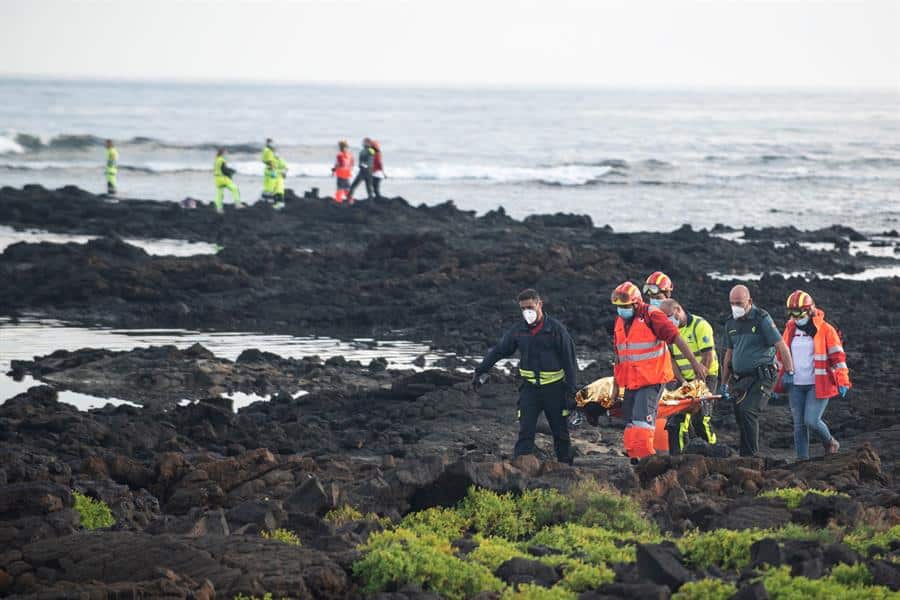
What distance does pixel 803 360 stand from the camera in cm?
1483

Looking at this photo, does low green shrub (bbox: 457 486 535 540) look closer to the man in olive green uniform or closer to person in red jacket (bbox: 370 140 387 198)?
the man in olive green uniform

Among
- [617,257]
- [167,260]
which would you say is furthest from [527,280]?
[167,260]

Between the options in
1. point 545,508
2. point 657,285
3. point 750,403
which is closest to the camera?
point 545,508

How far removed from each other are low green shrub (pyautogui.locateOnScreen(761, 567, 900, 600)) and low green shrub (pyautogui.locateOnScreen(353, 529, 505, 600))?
1817 millimetres

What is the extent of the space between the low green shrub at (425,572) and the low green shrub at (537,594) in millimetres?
221

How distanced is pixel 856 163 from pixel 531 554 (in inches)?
2792

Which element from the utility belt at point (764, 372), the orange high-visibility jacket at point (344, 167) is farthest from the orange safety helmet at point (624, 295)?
the orange high-visibility jacket at point (344, 167)

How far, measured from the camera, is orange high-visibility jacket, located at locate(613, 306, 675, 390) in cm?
1431

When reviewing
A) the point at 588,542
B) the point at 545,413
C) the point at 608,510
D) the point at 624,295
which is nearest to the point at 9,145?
the point at 545,413

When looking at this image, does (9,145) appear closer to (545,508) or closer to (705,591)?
(545,508)

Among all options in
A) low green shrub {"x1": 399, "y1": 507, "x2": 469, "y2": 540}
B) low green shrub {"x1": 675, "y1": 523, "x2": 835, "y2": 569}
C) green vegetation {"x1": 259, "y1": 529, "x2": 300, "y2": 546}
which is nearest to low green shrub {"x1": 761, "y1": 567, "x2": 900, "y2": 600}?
low green shrub {"x1": 675, "y1": 523, "x2": 835, "y2": 569}

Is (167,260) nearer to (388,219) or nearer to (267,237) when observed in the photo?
(267,237)

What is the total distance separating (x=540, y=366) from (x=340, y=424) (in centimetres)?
399

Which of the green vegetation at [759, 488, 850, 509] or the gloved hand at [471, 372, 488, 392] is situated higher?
the gloved hand at [471, 372, 488, 392]
